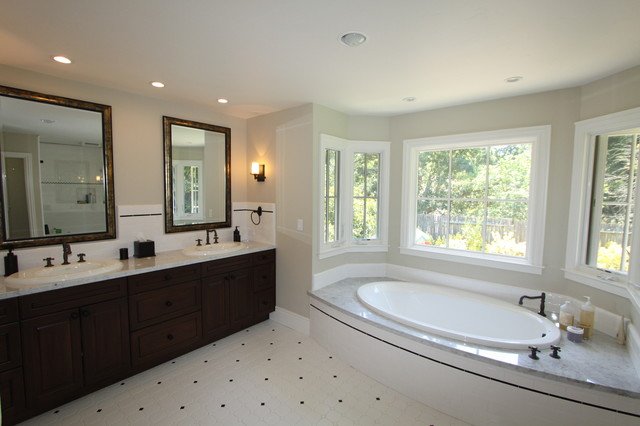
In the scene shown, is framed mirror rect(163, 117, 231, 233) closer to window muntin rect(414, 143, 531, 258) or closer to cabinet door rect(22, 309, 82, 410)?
cabinet door rect(22, 309, 82, 410)

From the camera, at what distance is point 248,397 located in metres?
2.24

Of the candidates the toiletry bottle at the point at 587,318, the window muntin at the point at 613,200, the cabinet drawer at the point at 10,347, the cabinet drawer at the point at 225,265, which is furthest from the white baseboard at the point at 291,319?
the window muntin at the point at 613,200

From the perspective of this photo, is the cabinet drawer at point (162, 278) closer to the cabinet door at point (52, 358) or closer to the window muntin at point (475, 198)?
the cabinet door at point (52, 358)

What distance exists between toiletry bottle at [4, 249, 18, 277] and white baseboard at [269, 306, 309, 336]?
2.33 meters

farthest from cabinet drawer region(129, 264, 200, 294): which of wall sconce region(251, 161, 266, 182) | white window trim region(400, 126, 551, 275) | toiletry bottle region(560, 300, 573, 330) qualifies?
toiletry bottle region(560, 300, 573, 330)

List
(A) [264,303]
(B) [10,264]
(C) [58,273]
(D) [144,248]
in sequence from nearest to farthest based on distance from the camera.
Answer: (B) [10,264] < (C) [58,273] < (D) [144,248] < (A) [264,303]

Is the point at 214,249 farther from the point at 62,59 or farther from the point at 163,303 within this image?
the point at 62,59

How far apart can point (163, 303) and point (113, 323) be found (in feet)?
1.23

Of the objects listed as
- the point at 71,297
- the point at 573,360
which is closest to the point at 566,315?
the point at 573,360

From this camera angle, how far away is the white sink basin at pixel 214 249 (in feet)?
9.45

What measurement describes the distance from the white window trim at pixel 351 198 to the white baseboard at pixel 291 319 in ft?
2.45

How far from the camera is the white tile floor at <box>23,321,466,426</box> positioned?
2.02 m

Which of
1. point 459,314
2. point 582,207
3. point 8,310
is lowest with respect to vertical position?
point 459,314

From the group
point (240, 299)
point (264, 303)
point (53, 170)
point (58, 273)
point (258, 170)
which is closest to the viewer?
point (58, 273)
